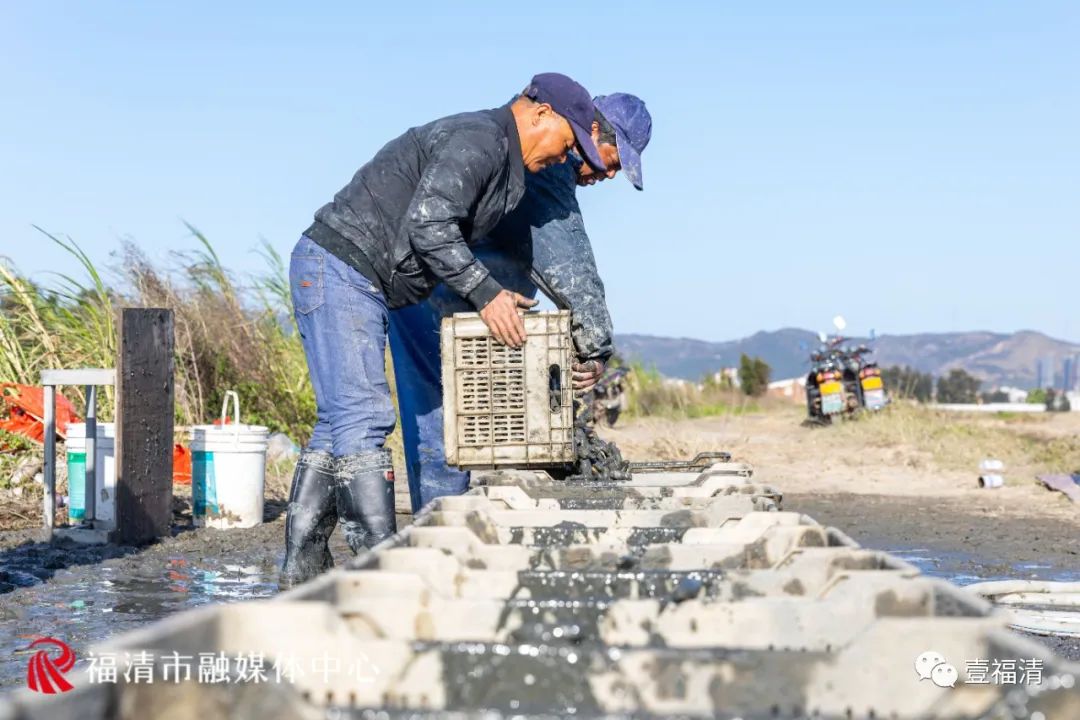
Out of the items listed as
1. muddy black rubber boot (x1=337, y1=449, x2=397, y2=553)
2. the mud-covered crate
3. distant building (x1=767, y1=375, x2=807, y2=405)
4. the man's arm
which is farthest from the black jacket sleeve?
distant building (x1=767, y1=375, x2=807, y2=405)

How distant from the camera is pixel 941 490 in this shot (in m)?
11.1

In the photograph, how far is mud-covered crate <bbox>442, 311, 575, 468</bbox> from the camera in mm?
4852

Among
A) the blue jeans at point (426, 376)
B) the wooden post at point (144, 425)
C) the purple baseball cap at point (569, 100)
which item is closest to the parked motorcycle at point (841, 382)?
the wooden post at point (144, 425)

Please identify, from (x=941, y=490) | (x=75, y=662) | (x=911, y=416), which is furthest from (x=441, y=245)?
(x=911, y=416)

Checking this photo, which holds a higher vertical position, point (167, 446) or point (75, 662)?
point (167, 446)

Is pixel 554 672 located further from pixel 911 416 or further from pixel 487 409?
pixel 911 416

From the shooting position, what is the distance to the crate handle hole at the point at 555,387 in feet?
16.0

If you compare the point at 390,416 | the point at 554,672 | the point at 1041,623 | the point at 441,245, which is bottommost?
the point at 1041,623

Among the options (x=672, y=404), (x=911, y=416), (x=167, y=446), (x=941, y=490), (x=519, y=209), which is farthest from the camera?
(x=672, y=404)

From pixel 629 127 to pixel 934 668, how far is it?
3.53 metres

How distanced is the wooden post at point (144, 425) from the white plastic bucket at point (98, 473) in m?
0.09

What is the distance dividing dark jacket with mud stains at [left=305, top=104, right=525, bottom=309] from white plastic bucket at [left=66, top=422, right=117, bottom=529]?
278cm

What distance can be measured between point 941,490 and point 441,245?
25.7ft

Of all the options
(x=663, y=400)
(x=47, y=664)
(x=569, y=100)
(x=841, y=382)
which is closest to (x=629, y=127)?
(x=569, y=100)
